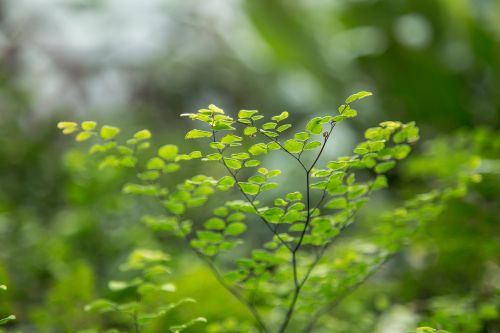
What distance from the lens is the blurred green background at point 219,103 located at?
1.37 metres

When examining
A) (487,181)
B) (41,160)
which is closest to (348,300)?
(487,181)

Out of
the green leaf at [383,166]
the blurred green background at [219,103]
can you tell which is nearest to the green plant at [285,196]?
the green leaf at [383,166]

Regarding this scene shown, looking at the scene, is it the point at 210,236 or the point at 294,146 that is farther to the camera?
the point at 210,236

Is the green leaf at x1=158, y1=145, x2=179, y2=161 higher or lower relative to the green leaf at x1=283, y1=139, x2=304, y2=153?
higher

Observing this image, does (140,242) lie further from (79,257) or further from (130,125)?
(130,125)

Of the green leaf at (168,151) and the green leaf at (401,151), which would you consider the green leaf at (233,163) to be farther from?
the green leaf at (401,151)

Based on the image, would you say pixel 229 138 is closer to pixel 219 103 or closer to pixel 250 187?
pixel 250 187

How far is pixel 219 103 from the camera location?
353 centimetres

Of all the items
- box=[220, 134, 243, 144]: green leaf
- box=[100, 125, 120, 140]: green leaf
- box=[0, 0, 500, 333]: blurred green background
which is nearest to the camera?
box=[220, 134, 243, 144]: green leaf

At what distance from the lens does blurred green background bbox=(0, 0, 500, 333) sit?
137 centimetres

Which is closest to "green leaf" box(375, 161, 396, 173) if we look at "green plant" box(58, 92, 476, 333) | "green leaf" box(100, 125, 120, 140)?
"green plant" box(58, 92, 476, 333)

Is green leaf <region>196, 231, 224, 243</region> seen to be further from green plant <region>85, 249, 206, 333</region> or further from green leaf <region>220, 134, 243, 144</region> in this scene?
green leaf <region>220, 134, 243, 144</region>

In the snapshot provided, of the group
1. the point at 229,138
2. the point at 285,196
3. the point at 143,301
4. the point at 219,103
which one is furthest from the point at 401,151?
the point at 219,103

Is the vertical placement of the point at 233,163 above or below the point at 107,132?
below
